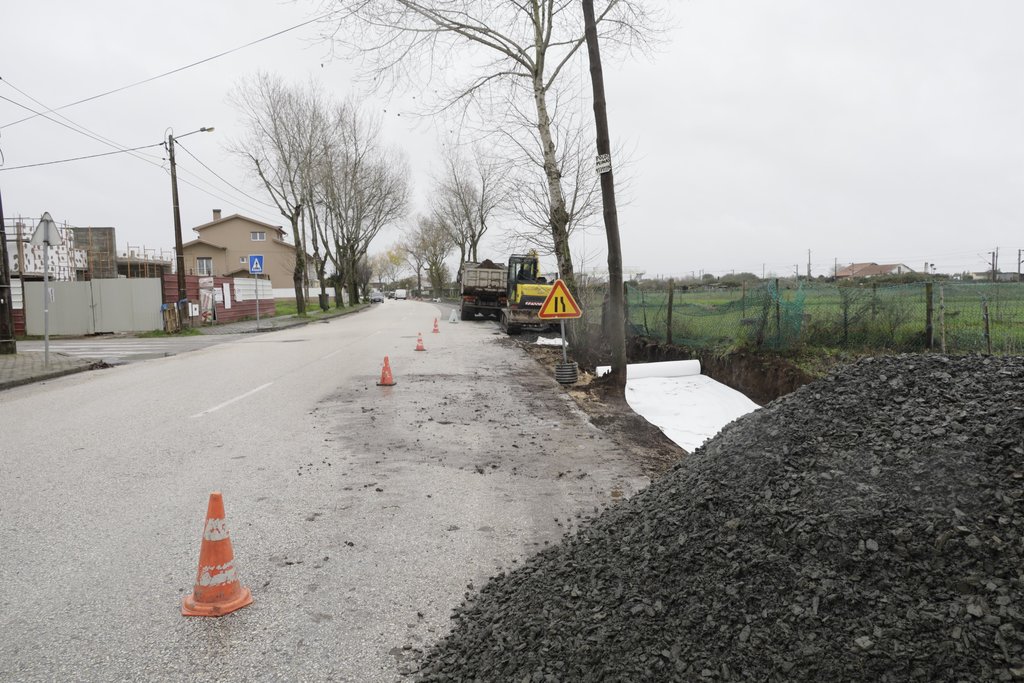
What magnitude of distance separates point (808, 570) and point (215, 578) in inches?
109

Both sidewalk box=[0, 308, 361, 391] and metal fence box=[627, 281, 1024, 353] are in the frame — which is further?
sidewalk box=[0, 308, 361, 391]

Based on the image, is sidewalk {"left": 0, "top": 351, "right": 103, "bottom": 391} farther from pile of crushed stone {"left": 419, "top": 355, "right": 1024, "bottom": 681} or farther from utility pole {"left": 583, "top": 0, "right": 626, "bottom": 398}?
pile of crushed stone {"left": 419, "top": 355, "right": 1024, "bottom": 681}

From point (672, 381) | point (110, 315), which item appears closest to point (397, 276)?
point (110, 315)

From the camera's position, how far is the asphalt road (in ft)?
9.85

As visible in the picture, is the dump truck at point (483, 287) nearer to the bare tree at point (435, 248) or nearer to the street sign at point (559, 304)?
the street sign at point (559, 304)

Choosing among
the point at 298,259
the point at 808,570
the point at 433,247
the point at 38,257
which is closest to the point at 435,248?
the point at 433,247

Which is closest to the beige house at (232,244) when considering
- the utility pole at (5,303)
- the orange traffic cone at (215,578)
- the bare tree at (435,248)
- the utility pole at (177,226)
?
the bare tree at (435,248)

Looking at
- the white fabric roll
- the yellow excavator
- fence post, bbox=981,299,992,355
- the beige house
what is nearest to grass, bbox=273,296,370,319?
the yellow excavator

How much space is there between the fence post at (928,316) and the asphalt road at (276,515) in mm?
5094

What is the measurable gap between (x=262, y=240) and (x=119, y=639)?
7211cm

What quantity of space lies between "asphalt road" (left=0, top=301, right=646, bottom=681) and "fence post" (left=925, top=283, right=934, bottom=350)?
5094mm

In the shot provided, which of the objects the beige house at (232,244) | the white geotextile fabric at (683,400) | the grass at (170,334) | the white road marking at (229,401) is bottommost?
the white geotextile fabric at (683,400)

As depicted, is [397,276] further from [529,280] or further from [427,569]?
[427,569]

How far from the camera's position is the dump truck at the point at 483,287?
1347 inches
